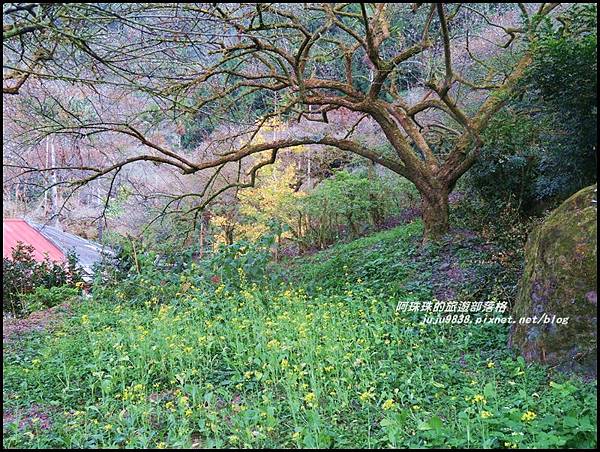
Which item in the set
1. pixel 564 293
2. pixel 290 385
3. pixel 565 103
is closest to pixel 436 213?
pixel 565 103

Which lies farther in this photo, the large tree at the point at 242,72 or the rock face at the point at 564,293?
the large tree at the point at 242,72

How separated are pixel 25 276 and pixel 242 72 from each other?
17.1ft

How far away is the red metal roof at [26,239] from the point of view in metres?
10.6

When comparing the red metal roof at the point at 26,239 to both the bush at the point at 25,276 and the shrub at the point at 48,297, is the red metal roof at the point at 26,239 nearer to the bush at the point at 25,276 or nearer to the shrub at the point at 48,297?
the bush at the point at 25,276

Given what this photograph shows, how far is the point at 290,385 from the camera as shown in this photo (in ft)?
10.0

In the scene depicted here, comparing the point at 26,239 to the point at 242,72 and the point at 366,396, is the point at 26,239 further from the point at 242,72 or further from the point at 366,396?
the point at 366,396

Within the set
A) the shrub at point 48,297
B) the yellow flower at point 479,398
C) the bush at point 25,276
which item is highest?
the bush at point 25,276

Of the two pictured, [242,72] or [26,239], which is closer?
[242,72]

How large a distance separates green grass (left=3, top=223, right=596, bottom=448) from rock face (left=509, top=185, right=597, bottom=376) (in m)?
0.18

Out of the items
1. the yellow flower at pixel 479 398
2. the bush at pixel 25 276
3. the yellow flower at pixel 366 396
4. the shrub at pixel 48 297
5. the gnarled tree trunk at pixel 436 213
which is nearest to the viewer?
the yellow flower at pixel 479 398

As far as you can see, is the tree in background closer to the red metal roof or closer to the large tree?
the large tree

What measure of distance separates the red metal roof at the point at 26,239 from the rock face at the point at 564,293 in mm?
9851

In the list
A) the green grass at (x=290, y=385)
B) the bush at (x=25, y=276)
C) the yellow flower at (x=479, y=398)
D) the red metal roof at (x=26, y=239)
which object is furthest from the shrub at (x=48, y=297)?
the yellow flower at (x=479, y=398)

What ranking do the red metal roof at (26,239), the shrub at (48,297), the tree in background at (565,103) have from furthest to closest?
the red metal roof at (26,239) → the shrub at (48,297) → the tree in background at (565,103)
